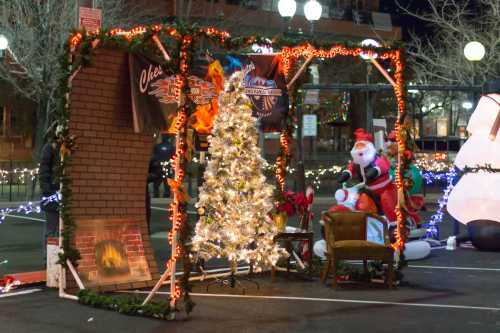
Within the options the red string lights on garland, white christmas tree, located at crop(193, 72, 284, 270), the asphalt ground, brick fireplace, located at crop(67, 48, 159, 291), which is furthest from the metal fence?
the red string lights on garland

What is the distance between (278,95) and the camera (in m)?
11.9

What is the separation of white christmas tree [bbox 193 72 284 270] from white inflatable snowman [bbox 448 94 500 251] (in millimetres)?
5666

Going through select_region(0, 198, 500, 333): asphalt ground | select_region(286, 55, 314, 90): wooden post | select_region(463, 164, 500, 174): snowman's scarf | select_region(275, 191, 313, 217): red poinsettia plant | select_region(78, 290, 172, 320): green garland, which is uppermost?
select_region(286, 55, 314, 90): wooden post

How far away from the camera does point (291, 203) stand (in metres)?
12.0

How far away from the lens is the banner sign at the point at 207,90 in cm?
989

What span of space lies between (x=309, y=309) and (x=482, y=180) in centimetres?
676

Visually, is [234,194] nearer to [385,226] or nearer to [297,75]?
[385,226]

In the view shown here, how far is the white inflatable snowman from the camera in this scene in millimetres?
14734

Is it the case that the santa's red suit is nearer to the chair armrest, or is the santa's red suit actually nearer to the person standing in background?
the chair armrest

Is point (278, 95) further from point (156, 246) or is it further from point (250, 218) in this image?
point (156, 246)

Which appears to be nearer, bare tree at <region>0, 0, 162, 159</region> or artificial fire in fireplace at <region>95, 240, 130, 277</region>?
artificial fire in fireplace at <region>95, 240, 130, 277</region>

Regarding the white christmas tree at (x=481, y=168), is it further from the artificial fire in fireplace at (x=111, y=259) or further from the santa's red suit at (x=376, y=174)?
the artificial fire in fireplace at (x=111, y=259)

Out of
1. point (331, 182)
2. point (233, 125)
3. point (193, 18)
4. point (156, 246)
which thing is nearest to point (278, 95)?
point (233, 125)

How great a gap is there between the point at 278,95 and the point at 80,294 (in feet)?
14.0
